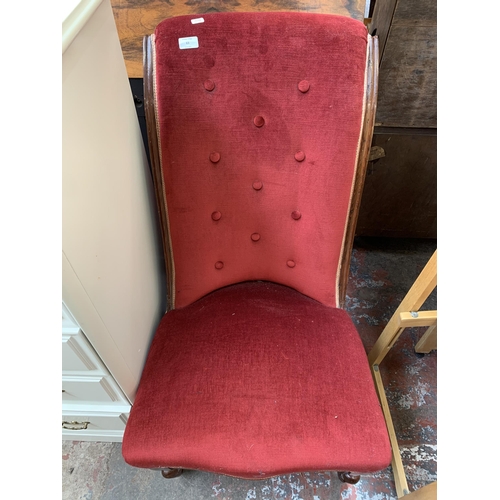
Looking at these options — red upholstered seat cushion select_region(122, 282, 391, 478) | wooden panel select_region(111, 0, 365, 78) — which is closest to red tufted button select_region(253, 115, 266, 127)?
red upholstered seat cushion select_region(122, 282, 391, 478)

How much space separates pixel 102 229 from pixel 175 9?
0.82 metres

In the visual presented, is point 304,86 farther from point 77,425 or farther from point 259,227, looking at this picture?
point 77,425

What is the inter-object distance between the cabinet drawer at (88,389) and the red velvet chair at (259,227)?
8cm

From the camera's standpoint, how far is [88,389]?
720 mm

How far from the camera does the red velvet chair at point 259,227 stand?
0.60 meters

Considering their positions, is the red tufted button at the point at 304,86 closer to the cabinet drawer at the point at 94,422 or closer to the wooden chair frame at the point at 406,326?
the wooden chair frame at the point at 406,326

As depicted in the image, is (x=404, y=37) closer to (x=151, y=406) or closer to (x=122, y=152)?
(x=122, y=152)

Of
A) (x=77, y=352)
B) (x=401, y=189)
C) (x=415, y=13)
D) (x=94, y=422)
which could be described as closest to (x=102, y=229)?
(x=77, y=352)

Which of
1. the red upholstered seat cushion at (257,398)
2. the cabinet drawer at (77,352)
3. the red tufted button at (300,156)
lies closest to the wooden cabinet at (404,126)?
the red tufted button at (300,156)

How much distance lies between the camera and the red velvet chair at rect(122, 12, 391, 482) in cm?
60

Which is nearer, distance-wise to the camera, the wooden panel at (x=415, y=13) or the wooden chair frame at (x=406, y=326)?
the wooden chair frame at (x=406, y=326)

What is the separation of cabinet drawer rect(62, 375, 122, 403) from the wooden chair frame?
0.63 metres
